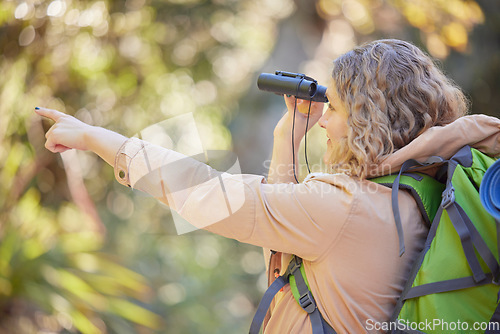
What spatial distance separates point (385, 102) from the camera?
1.08 m

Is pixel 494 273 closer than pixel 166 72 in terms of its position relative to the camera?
Yes

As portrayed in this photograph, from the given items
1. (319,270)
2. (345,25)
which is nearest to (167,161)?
(319,270)

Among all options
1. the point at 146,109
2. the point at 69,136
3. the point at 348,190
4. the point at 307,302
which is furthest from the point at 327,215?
the point at 146,109

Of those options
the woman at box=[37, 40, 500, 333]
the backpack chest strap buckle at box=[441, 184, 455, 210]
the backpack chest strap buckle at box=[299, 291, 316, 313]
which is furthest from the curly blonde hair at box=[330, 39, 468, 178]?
the backpack chest strap buckle at box=[299, 291, 316, 313]

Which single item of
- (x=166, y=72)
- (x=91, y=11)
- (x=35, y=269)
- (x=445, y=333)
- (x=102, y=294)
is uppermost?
(x=445, y=333)

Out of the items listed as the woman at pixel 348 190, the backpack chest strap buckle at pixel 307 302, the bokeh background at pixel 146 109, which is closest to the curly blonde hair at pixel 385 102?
the woman at pixel 348 190

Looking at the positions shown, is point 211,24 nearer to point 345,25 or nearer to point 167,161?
point 345,25

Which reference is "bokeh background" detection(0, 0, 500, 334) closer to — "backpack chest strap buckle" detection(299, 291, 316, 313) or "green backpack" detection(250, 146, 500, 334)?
"backpack chest strap buckle" detection(299, 291, 316, 313)

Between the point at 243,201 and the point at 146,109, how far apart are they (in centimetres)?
324

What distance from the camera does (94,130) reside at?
1103 millimetres

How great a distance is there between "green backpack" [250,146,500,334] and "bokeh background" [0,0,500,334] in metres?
2.18

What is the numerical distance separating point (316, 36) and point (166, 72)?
1.28 m

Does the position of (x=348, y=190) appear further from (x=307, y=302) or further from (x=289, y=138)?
(x=289, y=138)

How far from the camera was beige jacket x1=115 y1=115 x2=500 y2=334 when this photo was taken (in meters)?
1.02
